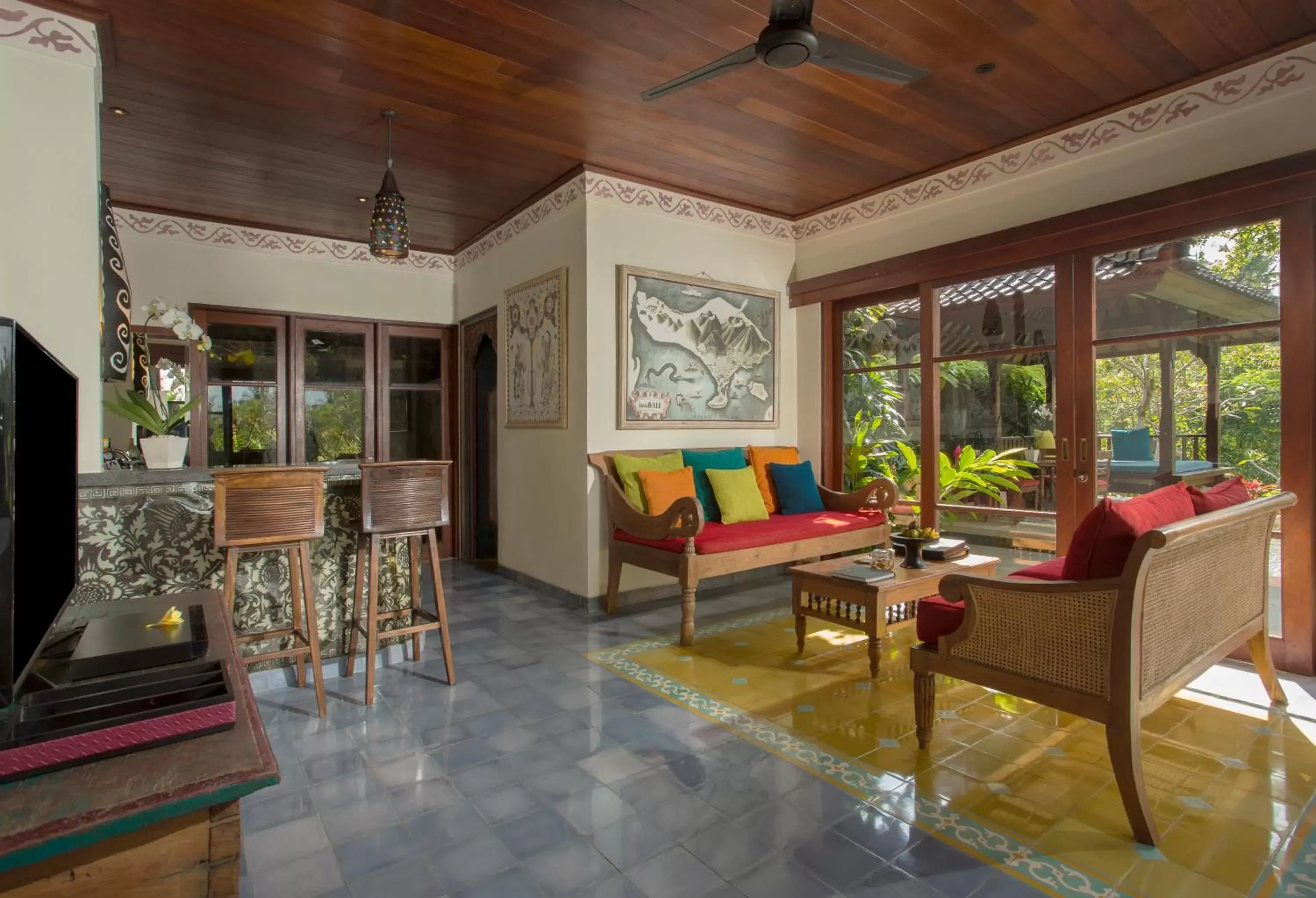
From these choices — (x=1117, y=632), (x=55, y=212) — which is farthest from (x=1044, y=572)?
(x=55, y=212)

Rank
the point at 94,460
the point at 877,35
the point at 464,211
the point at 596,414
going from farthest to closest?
the point at 464,211 < the point at 596,414 < the point at 877,35 < the point at 94,460

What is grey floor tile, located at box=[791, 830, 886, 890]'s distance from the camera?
1.82 m

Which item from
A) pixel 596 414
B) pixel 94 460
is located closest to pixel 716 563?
pixel 596 414

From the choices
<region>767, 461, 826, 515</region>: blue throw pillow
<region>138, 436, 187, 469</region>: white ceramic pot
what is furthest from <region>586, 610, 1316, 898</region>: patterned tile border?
<region>138, 436, 187, 469</region>: white ceramic pot

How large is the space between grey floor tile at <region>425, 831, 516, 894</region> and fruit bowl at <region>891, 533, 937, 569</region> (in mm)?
2309

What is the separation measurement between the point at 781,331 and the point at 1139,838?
4133 millimetres

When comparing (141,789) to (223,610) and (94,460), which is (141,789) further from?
(94,460)

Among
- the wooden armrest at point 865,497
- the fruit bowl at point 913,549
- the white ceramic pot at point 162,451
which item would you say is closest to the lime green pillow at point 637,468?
the wooden armrest at point 865,497

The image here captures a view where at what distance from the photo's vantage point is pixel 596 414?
4590mm

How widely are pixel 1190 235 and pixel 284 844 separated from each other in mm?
4642

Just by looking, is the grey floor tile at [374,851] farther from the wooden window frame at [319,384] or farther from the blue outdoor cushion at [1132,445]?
the wooden window frame at [319,384]

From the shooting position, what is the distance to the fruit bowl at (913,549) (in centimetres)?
344

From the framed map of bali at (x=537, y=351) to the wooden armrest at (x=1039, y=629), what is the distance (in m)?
3.02

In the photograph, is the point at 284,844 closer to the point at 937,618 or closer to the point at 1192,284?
the point at 937,618
